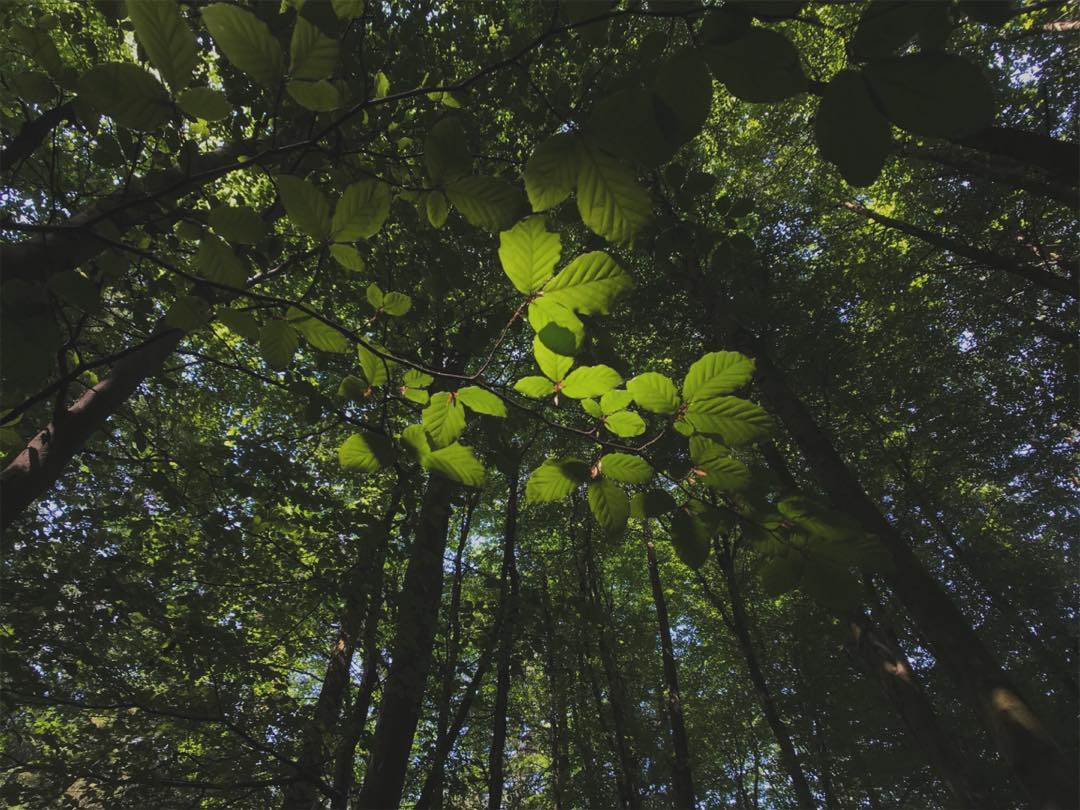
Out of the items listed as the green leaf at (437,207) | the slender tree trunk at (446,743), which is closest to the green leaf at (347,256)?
the green leaf at (437,207)

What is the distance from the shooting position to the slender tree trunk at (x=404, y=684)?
2.99 meters

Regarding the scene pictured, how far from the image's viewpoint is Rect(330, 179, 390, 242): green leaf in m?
0.74

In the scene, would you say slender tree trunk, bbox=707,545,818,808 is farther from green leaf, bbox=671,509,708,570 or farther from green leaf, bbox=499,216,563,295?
green leaf, bbox=499,216,563,295

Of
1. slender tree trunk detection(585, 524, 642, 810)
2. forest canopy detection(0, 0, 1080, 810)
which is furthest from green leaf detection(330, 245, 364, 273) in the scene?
slender tree trunk detection(585, 524, 642, 810)

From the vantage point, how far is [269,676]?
3.21 metres

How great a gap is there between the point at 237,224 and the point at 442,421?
469mm

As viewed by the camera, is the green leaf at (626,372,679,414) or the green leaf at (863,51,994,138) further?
the green leaf at (626,372,679,414)

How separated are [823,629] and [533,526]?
237 inches

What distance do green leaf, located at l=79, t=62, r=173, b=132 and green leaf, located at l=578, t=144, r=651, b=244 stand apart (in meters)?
0.57

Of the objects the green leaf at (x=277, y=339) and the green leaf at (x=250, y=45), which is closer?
the green leaf at (x=250, y=45)

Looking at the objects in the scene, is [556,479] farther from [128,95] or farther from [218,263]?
[128,95]

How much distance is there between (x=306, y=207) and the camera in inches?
28.0

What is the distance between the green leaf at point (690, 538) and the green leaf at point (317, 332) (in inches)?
26.8

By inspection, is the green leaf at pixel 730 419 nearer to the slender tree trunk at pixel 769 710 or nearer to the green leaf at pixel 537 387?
the green leaf at pixel 537 387
